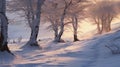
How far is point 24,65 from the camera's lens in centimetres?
1537

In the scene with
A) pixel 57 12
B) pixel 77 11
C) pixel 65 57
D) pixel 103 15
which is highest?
pixel 65 57

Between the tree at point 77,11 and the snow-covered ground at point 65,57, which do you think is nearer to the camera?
the snow-covered ground at point 65,57

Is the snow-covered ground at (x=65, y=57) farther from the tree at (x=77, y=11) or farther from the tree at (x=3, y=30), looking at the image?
the tree at (x=77, y=11)

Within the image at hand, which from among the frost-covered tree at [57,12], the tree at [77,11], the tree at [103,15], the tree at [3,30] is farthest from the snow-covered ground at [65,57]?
the tree at [103,15]

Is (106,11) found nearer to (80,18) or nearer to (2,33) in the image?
(80,18)

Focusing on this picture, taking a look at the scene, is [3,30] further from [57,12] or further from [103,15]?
[103,15]

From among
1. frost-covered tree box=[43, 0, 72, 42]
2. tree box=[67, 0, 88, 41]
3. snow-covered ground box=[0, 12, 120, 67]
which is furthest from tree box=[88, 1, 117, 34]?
snow-covered ground box=[0, 12, 120, 67]

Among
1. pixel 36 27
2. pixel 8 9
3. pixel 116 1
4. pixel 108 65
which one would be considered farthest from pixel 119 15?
pixel 108 65

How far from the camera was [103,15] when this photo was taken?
78562 mm

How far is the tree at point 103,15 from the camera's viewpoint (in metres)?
77.1

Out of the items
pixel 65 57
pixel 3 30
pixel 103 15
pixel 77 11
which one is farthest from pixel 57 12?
pixel 103 15

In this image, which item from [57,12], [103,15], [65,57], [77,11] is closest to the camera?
[65,57]

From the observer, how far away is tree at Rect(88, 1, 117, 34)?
77.1 metres

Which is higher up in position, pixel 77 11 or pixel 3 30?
pixel 3 30
